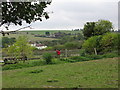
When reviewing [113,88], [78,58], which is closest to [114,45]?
[78,58]

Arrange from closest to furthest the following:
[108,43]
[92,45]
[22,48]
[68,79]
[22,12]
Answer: [22,12]
[68,79]
[108,43]
[92,45]
[22,48]

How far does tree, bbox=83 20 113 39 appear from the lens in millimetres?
45062

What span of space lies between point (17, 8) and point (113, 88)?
4.35m

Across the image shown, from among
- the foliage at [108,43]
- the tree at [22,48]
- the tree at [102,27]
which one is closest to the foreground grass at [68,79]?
the foliage at [108,43]

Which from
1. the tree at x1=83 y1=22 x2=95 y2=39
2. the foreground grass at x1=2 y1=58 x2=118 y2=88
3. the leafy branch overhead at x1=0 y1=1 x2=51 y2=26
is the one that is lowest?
the foreground grass at x1=2 y1=58 x2=118 y2=88

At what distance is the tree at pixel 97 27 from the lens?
1774 inches

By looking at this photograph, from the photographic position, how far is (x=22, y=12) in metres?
6.00

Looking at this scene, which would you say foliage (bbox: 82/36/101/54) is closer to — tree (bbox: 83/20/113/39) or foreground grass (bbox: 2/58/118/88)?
tree (bbox: 83/20/113/39)

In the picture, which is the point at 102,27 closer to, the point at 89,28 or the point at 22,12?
the point at 89,28

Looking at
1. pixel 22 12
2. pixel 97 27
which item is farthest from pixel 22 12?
pixel 97 27

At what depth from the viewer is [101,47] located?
34094 mm

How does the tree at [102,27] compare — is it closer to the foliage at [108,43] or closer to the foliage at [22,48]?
the foliage at [108,43]

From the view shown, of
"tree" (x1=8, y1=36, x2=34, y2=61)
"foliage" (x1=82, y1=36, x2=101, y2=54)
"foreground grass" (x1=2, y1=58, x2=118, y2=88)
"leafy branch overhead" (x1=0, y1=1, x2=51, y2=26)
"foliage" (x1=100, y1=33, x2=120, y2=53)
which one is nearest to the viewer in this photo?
"leafy branch overhead" (x1=0, y1=1, x2=51, y2=26)

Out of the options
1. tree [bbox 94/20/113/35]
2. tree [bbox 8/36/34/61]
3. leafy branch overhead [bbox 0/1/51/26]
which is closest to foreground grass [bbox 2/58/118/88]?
leafy branch overhead [bbox 0/1/51/26]
